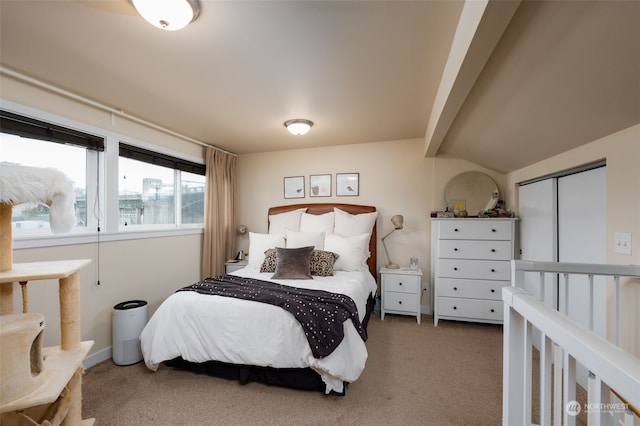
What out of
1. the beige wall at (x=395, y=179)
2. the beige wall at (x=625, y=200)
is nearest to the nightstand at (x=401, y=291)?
the beige wall at (x=395, y=179)

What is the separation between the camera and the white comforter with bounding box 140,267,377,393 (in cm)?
189

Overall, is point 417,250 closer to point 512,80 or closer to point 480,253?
point 480,253

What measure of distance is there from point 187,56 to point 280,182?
8.33ft

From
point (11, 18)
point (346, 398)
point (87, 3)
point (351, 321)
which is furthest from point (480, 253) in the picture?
point (11, 18)

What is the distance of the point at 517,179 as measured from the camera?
9.98 feet

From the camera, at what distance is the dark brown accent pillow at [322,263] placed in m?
2.92

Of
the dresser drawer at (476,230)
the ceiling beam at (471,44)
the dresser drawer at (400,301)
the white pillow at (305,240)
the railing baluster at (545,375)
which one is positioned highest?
the ceiling beam at (471,44)

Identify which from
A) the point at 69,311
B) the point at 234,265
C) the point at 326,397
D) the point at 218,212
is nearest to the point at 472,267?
the point at 326,397

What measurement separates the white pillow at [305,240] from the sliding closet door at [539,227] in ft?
7.09

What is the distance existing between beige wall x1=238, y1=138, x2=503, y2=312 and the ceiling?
0.95 metres

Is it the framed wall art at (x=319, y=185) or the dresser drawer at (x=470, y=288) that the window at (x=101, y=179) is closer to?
the framed wall art at (x=319, y=185)

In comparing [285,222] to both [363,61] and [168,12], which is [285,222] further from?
[168,12]

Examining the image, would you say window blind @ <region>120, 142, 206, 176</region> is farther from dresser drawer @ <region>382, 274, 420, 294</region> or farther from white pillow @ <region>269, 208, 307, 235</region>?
dresser drawer @ <region>382, 274, 420, 294</region>

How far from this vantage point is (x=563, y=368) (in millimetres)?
698
